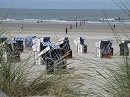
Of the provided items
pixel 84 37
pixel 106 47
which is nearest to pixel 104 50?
pixel 106 47

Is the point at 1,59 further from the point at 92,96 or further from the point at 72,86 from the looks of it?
the point at 92,96

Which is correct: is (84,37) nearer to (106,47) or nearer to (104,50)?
(106,47)

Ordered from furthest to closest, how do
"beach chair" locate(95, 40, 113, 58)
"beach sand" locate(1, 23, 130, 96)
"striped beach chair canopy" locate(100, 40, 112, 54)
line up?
"striped beach chair canopy" locate(100, 40, 112, 54)
"beach chair" locate(95, 40, 113, 58)
"beach sand" locate(1, 23, 130, 96)

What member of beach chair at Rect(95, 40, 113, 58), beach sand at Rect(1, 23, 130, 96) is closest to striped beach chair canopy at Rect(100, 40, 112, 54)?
beach chair at Rect(95, 40, 113, 58)

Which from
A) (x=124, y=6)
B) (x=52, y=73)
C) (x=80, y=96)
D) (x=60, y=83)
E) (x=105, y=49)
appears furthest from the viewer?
(x=105, y=49)

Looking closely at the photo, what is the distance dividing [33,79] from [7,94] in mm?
506

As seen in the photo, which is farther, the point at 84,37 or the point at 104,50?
the point at 84,37

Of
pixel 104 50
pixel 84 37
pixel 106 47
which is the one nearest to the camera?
pixel 104 50

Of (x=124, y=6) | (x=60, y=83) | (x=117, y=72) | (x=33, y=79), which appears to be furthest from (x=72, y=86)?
(x=124, y=6)

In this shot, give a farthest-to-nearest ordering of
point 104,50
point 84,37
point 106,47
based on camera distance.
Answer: point 84,37 → point 106,47 → point 104,50

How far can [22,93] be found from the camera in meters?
5.38

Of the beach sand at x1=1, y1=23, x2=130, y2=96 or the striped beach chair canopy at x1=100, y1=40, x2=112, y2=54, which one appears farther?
the striped beach chair canopy at x1=100, y1=40, x2=112, y2=54

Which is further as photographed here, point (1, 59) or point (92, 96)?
point (1, 59)

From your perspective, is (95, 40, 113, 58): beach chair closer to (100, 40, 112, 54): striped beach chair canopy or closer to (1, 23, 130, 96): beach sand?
(100, 40, 112, 54): striped beach chair canopy
